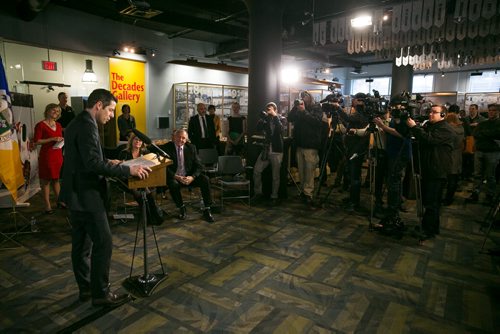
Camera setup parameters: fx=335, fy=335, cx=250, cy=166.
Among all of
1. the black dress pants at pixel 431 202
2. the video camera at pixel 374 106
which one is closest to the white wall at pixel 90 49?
the video camera at pixel 374 106

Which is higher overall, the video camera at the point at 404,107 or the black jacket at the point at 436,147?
the video camera at the point at 404,107

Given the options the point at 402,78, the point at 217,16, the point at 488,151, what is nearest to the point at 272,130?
the point at 488,151

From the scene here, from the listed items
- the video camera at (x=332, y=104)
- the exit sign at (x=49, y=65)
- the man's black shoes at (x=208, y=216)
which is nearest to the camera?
the man's black shoes at (x=208, y=216)

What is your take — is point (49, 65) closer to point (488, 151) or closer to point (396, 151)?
point (396, 151)

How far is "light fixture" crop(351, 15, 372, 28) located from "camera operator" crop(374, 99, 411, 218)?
2.05 m

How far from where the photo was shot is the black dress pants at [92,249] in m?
2.48

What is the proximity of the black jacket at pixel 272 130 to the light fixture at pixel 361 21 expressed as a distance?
226 centimetres

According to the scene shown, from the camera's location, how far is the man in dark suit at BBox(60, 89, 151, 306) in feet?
7.73

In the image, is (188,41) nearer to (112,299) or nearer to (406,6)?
(406,6)

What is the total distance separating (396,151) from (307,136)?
1.47 metres

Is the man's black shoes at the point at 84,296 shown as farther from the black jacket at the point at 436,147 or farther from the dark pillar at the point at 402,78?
the dark pillar at the point at 402,78

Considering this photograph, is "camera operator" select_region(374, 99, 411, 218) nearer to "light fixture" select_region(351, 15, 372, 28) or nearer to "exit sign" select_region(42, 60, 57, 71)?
"light fixture" select_region(351, 15, 372, 28)

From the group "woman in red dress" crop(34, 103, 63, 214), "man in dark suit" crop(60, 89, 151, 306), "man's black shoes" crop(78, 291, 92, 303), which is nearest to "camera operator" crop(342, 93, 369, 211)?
"man in dark suit" crop(60, 89, 151, 306)

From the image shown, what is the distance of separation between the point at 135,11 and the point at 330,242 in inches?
192
